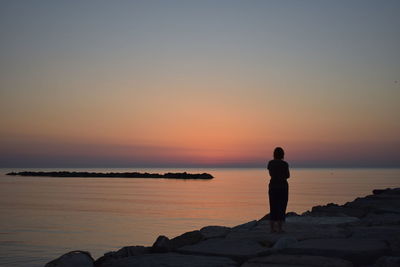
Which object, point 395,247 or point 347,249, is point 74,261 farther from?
point 395,247

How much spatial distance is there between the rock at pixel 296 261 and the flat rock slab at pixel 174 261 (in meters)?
0.25

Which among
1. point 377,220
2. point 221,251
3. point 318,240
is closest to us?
point 221,251

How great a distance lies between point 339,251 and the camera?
5117mm

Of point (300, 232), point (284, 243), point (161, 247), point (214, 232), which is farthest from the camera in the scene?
point (214, 232)

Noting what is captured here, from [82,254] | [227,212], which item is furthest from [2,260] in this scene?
[227,212]

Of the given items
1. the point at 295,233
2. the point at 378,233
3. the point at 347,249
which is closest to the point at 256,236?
the point at 295,233

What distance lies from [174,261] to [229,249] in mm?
826

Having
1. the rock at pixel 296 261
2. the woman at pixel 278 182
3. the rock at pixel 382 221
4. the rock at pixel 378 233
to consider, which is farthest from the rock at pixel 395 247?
the rock at pixel 382 221

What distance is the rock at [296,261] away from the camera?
15.5ft

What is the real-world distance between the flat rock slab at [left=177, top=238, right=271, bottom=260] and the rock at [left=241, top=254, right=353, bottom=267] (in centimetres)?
30

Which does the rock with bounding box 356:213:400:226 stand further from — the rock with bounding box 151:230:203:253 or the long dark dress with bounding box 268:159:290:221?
the rock with bounding box 151:230:203:253

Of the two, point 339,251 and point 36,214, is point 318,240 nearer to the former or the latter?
point 339,251

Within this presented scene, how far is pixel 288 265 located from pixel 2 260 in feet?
31.6

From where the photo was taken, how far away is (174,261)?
522 cm
